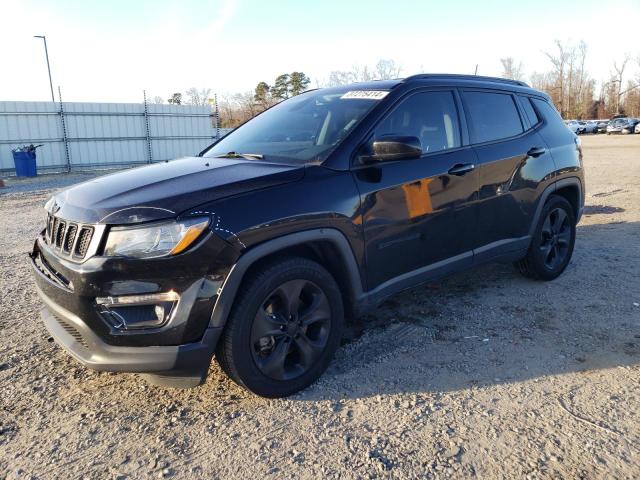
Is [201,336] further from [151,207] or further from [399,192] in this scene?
[399,192]

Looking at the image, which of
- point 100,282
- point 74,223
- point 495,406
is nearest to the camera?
point 100,282

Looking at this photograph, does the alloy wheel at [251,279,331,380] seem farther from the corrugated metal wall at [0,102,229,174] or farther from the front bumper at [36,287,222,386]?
the corrugated metal wall at [0,102,229,174]

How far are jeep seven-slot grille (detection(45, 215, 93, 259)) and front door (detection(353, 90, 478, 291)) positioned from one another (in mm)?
1547

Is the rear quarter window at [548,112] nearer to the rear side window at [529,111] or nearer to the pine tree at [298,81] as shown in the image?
the rear side window at [529,111]

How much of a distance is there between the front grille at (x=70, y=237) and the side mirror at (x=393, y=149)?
1.64 metres

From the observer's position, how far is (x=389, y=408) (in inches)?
110

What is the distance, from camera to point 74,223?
2631mm

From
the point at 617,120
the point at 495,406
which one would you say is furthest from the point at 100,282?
the point at 617,120

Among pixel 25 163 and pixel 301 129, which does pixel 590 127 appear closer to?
pixel 25 163

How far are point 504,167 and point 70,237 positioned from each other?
10.6 feet

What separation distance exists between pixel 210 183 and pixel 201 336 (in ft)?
2.68

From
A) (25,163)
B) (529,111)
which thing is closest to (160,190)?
(529,111)

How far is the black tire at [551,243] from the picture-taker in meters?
4.66

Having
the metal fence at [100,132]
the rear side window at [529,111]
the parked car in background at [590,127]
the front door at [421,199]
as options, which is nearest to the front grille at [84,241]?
the front door at [421,199]
